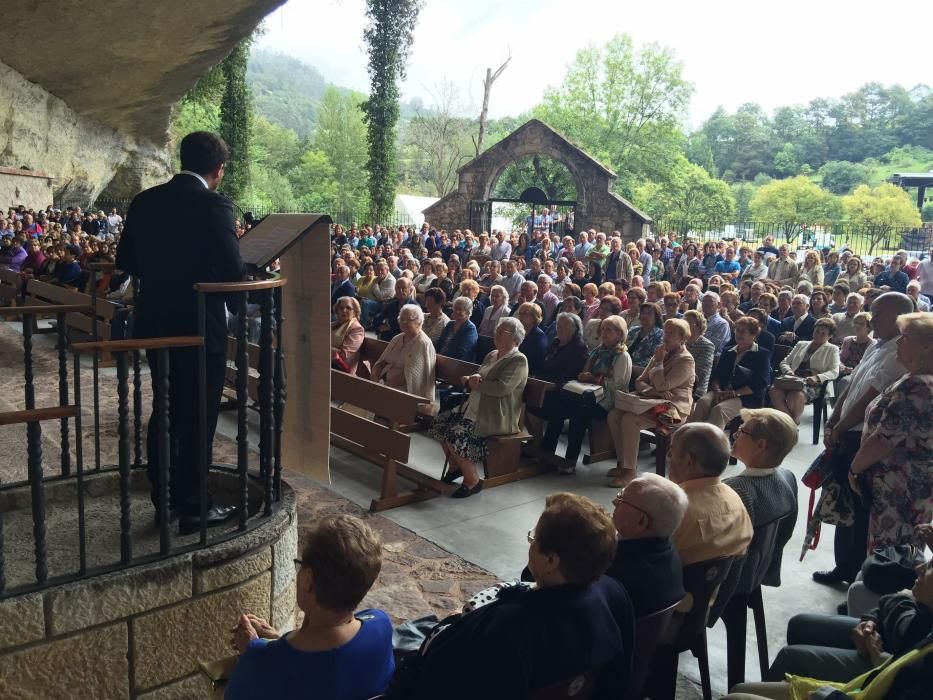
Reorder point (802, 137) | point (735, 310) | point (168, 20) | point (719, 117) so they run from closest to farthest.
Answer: point (735, 310), point (168, 20), point (802, 137), point (719, 117)

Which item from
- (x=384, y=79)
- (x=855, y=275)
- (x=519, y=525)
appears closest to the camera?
(x=519, y=525)

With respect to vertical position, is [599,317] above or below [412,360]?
above

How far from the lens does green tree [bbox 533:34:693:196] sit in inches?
1923

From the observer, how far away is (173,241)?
9.14 feet

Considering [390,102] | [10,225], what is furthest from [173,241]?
[390,102]

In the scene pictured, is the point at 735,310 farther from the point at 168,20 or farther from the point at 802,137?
the point at 802,137

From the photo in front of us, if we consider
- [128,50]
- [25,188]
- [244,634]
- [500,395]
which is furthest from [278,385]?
[25,188]

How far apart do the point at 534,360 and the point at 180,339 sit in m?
4.33

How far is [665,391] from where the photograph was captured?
5629mm

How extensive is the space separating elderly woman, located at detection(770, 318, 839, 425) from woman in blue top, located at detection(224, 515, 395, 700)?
5.42m

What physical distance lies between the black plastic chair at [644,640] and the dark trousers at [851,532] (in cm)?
198

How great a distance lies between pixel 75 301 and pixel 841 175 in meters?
57.0

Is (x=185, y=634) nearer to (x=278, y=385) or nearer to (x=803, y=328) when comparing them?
(x=278, y=385)

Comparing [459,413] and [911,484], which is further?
[459,413]
